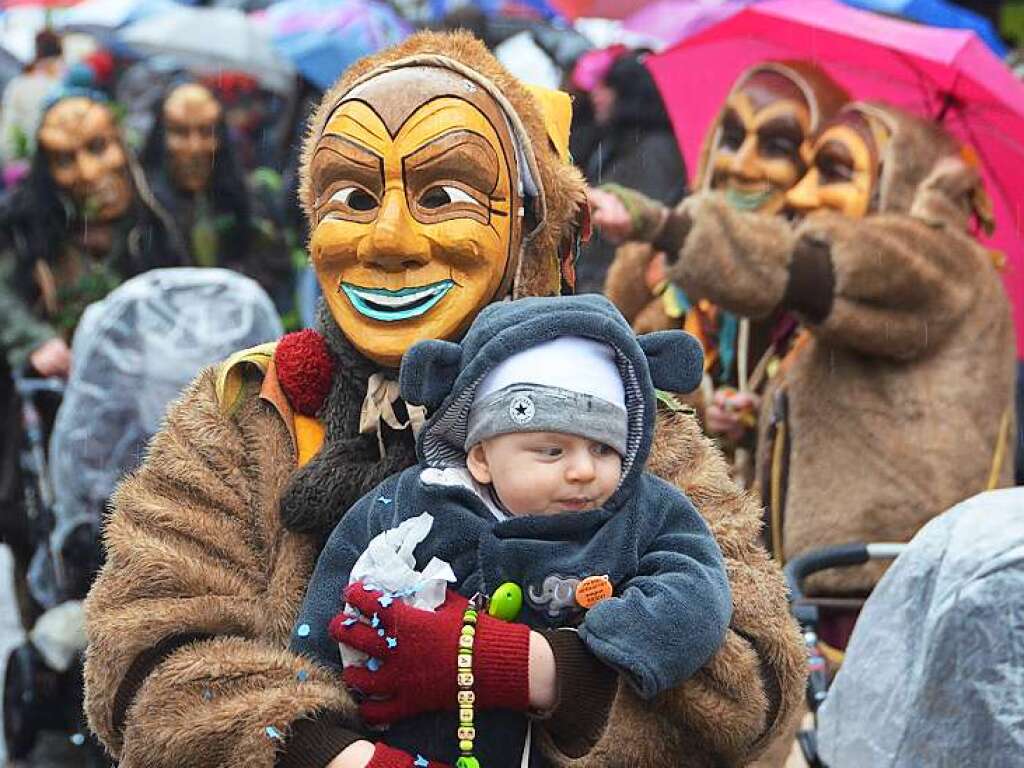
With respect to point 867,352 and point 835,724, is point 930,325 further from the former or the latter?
point 835,724

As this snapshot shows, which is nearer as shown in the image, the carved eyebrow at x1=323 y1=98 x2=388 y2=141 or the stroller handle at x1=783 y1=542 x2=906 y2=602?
the carved eyebrow at x1=323 y1=98 x2=388 y2=141

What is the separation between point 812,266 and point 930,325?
0.42 meters

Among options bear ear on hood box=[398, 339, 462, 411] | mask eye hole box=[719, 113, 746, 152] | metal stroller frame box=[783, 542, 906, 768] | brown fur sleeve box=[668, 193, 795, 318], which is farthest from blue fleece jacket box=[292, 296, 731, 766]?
mask eye hole box=[719, 113, 746, 152]

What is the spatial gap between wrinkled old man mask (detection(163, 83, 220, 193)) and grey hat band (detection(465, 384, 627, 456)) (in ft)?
19.4

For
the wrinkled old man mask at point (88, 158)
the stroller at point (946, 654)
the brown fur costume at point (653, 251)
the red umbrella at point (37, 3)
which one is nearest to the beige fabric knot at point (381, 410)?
the stroller at point (946, 654)

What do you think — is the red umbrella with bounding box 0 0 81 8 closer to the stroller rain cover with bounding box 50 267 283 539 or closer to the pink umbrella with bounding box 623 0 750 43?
the pink umbrella with bounding box 623 0 750 43

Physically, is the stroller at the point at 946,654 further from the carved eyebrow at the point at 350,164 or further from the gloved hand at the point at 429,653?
the carved eyebrow at the point at 350,164

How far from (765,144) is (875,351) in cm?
114

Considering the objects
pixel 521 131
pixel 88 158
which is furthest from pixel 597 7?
pixel 521 131

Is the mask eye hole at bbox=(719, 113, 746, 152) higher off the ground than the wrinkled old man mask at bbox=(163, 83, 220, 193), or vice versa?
the mask eye hole at bbox=(719, 113, 746, 152)

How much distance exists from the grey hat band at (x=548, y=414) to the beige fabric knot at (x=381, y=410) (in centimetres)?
32

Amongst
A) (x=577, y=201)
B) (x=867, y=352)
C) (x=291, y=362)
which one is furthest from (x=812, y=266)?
(x=291, y=362)

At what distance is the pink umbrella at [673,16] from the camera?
1178cm

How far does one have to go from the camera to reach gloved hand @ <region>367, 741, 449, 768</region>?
2.83 metres
